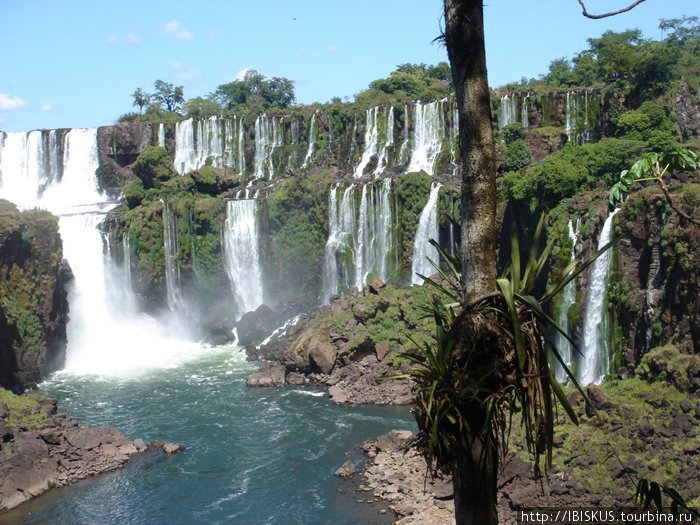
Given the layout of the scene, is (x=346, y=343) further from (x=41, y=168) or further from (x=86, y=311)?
(x=41, y=168)

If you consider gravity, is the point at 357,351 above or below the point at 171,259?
below

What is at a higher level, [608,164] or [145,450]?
[608,164]

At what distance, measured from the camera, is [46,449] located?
53.5 feet

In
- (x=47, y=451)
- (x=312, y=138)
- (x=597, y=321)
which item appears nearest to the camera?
(x=47, y=451)

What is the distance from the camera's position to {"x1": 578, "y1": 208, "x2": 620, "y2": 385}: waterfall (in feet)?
62.2

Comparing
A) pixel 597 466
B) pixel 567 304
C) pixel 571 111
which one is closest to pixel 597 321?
pixel 567 304

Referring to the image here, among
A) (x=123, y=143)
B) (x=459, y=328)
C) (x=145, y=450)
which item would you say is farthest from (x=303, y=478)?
(x=123, y=143)

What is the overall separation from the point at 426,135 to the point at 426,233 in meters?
7.65

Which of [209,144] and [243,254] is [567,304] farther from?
[209,144]

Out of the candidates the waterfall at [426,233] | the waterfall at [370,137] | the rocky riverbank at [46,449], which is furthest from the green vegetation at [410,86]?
the rocky riverbank at [46,449]

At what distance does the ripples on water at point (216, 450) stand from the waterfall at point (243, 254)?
7.64 m

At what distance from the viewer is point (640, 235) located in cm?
1834

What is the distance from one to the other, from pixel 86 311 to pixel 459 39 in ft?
97.1

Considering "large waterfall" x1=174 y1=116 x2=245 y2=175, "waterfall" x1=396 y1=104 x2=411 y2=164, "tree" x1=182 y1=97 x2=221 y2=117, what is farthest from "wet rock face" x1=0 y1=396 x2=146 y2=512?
"tree" x1=182 y1=97 x2=221 y2=117
